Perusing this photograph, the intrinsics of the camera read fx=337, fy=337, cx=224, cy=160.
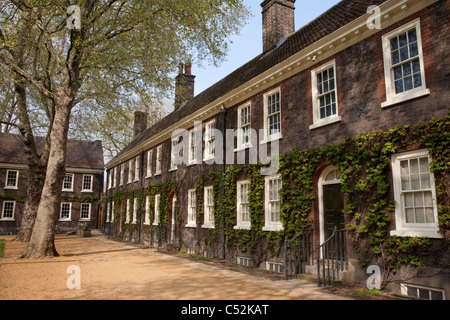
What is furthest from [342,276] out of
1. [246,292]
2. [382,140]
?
[382,140]

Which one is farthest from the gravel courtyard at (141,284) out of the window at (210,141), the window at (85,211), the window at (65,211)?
the window at (85,211)

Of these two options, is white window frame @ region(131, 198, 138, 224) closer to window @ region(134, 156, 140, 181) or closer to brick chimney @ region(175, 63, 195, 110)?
window @ region(134, 156, 140, 181)

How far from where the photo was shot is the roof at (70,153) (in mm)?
35719

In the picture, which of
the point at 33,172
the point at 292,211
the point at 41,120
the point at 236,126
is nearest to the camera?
the point at 292,211

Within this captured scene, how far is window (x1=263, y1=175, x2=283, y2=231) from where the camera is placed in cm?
1145

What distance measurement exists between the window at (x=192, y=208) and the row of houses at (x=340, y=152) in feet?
0.46

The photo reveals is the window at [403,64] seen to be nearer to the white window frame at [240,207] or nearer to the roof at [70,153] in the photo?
the white window frame at [240,207]

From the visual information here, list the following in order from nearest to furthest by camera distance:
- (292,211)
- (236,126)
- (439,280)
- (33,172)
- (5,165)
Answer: (439,280)
(292,211)
(236,126)
(33,172)
(5,165)

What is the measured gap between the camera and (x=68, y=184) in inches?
1512

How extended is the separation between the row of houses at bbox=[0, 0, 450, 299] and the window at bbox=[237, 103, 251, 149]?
0.19ft

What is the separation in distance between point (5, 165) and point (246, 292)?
35590 mm

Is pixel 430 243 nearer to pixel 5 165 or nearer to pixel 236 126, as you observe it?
pixel 236 126

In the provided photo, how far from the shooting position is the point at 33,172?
20.2m

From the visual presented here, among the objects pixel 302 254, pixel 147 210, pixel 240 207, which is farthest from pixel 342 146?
pixel 147 210
